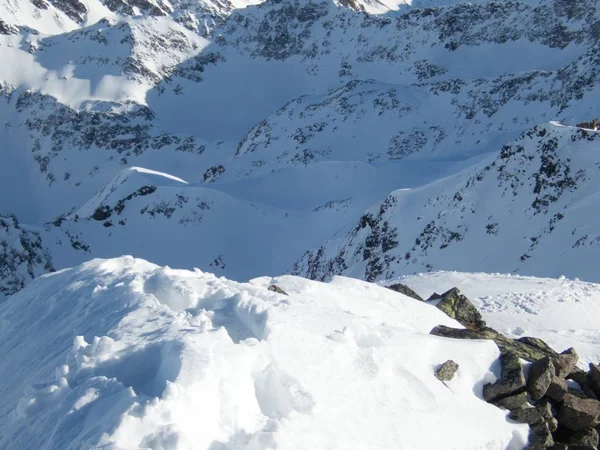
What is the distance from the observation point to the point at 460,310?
11.9 m

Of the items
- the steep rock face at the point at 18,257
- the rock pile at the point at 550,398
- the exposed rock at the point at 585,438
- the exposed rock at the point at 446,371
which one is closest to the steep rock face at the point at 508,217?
the rock pile at the point at 550,398

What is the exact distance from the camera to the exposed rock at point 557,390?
7898mm

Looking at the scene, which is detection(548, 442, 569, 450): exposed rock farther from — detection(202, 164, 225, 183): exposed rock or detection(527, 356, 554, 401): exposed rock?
detection(202, 164, 225, 183): exposed rock

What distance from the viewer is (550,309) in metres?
14.0

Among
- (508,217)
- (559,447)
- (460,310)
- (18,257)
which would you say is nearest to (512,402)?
(559,447)

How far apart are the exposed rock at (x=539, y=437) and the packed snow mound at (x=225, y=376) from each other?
0.22m

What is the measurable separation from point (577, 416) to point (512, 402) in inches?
40.6

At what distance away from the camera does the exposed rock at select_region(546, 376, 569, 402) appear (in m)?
7.90

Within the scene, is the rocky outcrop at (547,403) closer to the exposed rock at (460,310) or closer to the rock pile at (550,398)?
the rock pile at (550,398)

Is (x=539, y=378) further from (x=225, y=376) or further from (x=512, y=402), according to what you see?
(x=225, y=376)

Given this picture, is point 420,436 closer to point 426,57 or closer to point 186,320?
point 186,320

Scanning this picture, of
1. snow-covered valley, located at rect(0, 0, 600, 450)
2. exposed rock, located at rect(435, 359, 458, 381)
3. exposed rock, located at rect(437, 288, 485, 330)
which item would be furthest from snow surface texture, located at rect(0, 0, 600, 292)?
exposed rock, located at rect(435, 359, 458, 381)

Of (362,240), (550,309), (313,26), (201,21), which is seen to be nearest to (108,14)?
(201,21)

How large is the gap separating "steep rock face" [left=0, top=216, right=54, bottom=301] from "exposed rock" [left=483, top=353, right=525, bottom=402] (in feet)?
117
